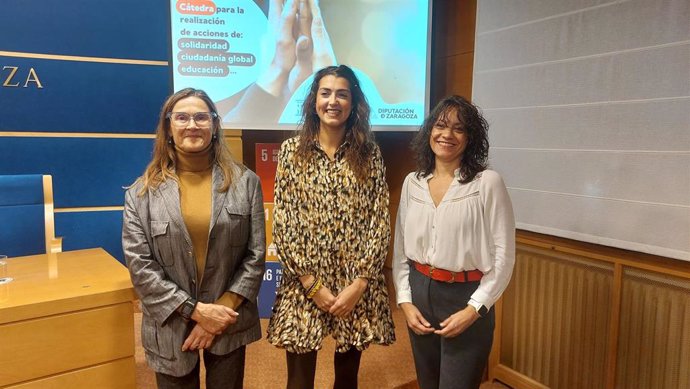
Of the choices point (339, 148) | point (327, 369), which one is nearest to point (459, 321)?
point (339, 148)

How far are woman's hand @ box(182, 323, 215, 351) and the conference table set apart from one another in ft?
0.74

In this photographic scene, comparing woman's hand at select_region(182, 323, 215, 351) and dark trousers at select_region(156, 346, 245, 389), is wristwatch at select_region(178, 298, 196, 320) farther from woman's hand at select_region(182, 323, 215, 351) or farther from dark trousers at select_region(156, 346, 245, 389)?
dark trousers at select_region(156, 346, 245, 389)

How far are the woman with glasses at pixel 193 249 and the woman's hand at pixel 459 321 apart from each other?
2.08 feet

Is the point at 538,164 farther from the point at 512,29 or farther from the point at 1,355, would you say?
the point at 1,355

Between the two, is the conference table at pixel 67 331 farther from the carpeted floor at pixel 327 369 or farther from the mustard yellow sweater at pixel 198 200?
the carpeted floor at pixel 327 369

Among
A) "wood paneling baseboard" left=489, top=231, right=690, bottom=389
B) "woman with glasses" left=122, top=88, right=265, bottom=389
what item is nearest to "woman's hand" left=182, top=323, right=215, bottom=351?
"woman with glasses" left=122, top=88, right=265, bottom=389

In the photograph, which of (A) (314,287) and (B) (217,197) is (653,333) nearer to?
(A) (314,287)

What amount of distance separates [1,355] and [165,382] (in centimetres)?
46

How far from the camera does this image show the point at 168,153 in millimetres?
1597

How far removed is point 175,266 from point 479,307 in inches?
37.5

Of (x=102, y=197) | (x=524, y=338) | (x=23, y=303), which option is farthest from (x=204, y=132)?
(x=102, y=197)

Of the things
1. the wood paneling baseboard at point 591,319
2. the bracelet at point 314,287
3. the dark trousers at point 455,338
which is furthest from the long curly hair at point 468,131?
the wood paneling baseboard at point 591,319

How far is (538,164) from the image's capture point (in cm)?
230

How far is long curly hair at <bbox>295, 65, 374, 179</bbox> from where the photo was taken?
5.51 feet
